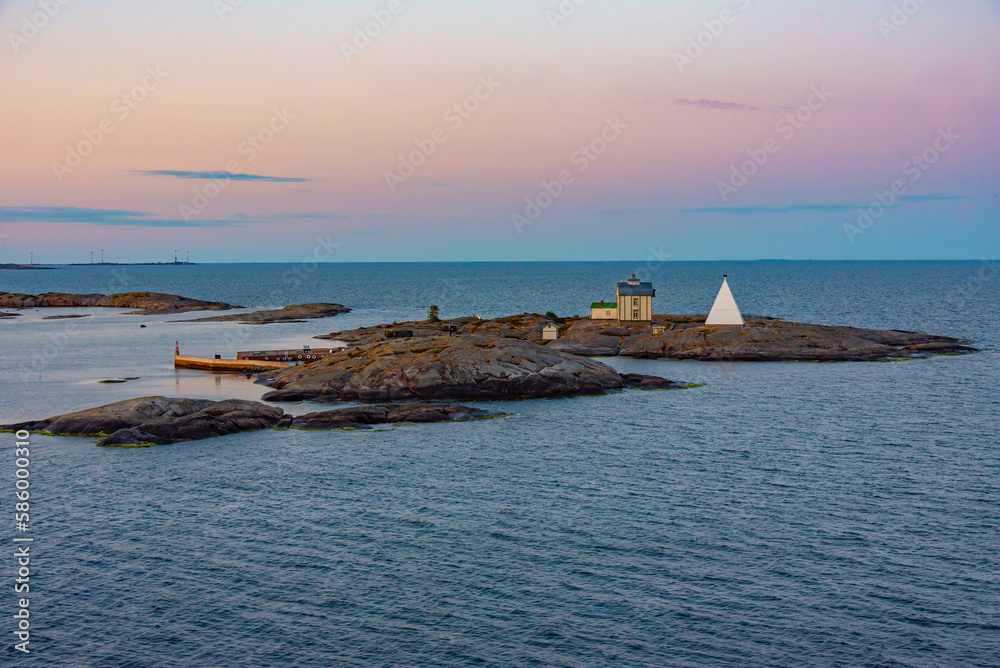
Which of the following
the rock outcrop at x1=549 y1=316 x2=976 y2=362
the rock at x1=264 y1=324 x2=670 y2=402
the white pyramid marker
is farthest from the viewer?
the white pyramid marker

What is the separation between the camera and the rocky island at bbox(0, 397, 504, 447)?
177 ft

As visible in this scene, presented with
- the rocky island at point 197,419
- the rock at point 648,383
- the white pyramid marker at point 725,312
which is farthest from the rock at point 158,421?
the white pyramid marker at point 725,312

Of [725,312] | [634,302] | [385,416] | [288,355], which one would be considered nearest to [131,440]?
[385,416]

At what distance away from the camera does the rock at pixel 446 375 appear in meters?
68.8

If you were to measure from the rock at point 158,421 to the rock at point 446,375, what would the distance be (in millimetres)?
10033

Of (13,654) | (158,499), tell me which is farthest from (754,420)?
(13,654)

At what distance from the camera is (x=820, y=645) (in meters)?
25.7

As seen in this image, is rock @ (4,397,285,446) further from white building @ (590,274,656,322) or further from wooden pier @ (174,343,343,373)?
white building @ (590,274,656,322)

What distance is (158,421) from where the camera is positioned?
54969 millimetres

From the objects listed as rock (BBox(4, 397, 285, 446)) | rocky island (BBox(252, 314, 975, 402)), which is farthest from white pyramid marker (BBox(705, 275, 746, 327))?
rock (BBox(4, 397, 285, 446))

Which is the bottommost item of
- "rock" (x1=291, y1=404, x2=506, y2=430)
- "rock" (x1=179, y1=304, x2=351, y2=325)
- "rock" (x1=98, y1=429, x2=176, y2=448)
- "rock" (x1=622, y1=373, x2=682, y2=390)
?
"rock" (x1=98, y1=429, x2=176, y2=448)

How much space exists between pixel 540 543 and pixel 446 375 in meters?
36.1

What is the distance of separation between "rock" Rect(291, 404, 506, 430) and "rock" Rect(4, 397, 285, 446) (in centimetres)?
316

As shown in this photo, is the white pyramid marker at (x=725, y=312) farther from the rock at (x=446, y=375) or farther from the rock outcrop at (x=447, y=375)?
the rock at (x=446, y=375)
